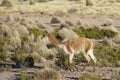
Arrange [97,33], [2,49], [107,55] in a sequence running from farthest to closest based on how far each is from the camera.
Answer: [97,33]
[2,49]
[107,55]

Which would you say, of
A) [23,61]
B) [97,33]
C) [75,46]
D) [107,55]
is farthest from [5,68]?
[97,33]

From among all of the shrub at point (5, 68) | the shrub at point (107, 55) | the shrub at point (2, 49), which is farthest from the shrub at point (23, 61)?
the shrub at point (107, 55)

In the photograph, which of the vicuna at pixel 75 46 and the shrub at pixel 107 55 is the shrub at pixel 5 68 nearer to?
the vicuna at pixel 75 46

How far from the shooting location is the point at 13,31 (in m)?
27.7

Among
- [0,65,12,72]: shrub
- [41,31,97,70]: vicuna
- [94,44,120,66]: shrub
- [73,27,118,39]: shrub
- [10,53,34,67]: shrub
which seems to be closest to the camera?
[41,31,97,70]: vicuna

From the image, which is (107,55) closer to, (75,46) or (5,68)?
(75,46)

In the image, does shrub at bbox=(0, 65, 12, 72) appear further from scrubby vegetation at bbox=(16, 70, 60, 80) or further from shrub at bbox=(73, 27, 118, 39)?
shrub at bbox=(73, 27, 118, 39)

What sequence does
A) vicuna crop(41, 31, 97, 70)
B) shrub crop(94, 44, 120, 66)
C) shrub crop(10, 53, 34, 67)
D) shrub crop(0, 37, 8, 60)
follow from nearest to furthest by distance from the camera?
vicuna crop(41, 31, 97, 70) → shrub crop(10, 53, 34, 67) → shrub crop(94, 44, 120, 66) → shrub crop(0, 37, 8, 60)

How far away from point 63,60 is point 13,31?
10.7m

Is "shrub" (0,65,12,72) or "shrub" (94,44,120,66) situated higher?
"shrub" (0,65,12,72)

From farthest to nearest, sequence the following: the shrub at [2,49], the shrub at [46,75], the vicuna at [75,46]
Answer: the shrub at [2,49], the vicuna at [75,46], the shrub at [46,75]

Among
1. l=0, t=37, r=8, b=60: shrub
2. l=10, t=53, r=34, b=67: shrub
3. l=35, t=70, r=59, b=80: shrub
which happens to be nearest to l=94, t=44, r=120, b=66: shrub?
l=10, t=53, r=34, b=67: shrub

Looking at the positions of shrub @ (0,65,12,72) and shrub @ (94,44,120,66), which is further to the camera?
shrub @ (94,44,120,66)

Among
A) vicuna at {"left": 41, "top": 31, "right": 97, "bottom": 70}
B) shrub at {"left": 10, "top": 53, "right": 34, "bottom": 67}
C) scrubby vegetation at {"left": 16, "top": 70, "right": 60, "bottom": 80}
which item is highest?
vicuna at {"left": 41, "top": 31, "right": 97, "bottom": 70}
